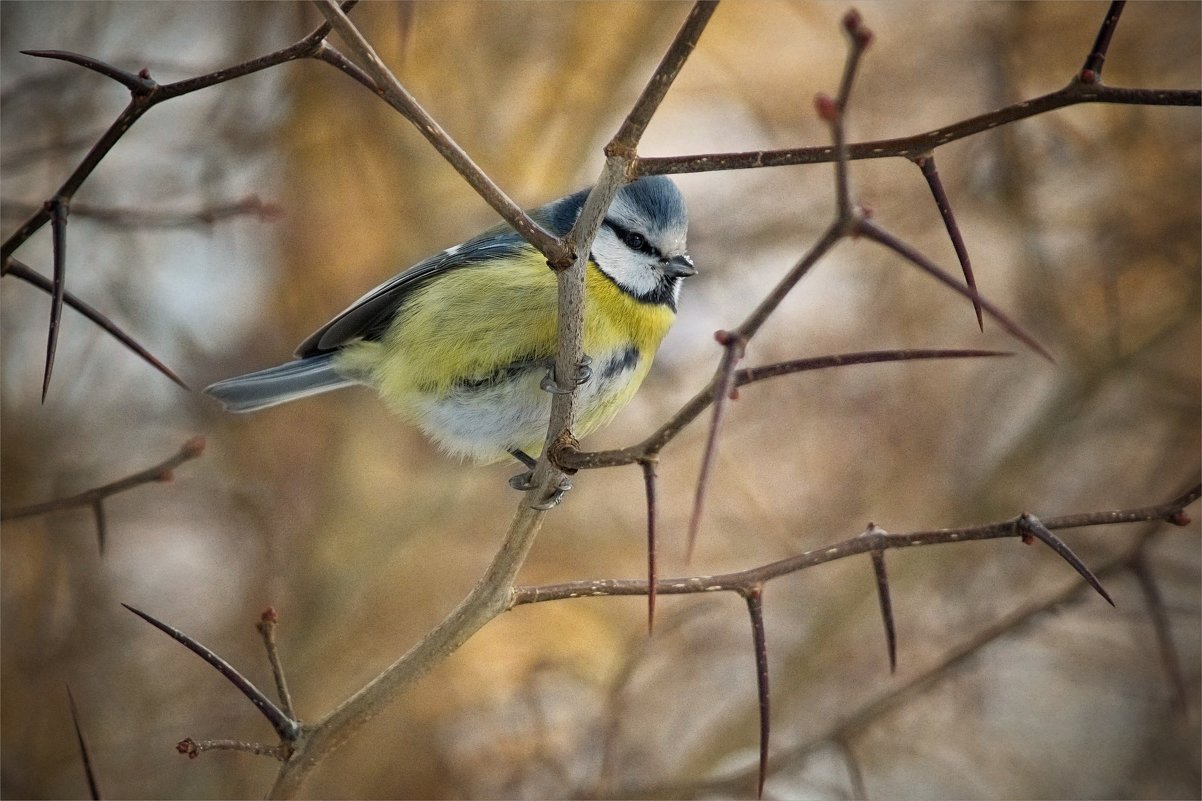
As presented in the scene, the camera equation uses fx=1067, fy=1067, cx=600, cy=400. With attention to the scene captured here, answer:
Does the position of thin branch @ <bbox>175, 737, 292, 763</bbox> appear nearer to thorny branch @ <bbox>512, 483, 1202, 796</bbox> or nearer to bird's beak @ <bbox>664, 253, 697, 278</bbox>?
thorny branch @ <bbox>512, 483, 1202, 796</bbox>

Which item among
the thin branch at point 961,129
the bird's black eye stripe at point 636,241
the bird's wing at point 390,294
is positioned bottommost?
the thin branch at point 961,129

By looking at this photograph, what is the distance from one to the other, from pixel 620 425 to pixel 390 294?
5.63ft

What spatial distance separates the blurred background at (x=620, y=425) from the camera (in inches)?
161

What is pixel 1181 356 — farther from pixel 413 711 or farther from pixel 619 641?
pixel 413 711

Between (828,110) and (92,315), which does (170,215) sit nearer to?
(92,315)

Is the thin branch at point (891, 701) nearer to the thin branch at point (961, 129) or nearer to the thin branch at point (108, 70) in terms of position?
the thin branch at point (961, 129)

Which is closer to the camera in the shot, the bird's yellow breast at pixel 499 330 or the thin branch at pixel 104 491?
the thin branch at pixel 104 491

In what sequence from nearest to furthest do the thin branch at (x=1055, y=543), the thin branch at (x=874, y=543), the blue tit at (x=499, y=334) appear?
the thin branch at (x=1055, y=543) → the thin branch at (x=874, y=543) → the blue tit at (x=499, y=334)

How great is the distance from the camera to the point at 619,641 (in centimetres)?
450

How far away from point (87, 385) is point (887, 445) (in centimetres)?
338

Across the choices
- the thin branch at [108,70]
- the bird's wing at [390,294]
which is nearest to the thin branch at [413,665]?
the thin branch at [108,70]

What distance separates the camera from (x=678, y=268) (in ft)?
10.5

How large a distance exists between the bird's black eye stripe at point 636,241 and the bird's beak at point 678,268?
0.05 metres

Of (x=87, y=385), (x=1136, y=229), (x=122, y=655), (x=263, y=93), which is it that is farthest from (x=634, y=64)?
(x=122, y=655)
